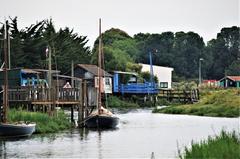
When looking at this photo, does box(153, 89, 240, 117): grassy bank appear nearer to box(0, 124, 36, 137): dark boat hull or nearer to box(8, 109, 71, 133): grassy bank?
box(8, 109, 71, 133): grassy bank

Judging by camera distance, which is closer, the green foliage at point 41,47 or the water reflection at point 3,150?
the water reflection at point 3,150

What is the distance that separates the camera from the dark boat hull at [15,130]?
34.5 m

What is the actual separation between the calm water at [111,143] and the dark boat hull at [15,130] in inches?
27.0

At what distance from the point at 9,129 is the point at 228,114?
95.4 feet

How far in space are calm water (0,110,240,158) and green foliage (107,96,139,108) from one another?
1471 inches

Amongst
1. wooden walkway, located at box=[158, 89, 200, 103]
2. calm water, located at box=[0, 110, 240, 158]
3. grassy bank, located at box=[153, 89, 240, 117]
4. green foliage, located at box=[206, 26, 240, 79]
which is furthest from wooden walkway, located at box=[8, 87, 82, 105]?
green foliage, located at box=[206, 26, 240, 79]

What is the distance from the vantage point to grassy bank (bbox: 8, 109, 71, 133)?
38188 mm

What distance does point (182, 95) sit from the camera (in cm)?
8825

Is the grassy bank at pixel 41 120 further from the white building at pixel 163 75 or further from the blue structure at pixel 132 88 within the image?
the white building at pixel 163 75

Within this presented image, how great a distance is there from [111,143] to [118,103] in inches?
1998

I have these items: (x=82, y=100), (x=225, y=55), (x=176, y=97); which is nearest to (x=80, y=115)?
(x=82, y=100)

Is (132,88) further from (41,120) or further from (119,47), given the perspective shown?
(41,120)

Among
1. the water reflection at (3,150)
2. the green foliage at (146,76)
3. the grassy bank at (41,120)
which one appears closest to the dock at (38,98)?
the grassy bank at (41,120)

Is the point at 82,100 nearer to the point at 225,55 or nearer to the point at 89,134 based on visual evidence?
the point at 89,134
